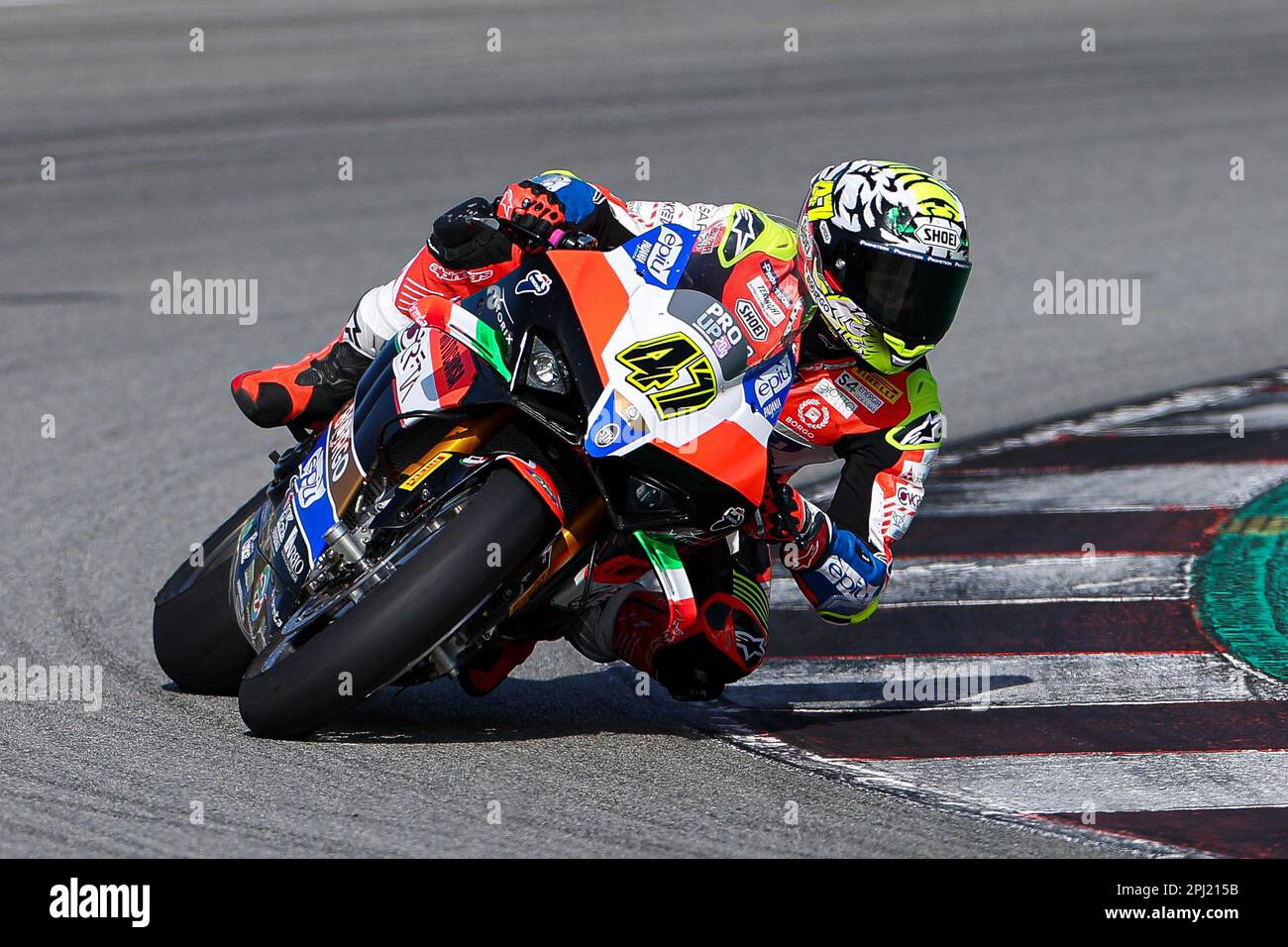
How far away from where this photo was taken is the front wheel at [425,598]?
4.50 meters

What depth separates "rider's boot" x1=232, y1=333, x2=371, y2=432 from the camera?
563 cm

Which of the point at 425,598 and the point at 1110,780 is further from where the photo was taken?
the point at 1110,780

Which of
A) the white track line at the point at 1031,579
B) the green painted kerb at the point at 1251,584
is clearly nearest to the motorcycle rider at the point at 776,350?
the white track line at the point at 1031,579

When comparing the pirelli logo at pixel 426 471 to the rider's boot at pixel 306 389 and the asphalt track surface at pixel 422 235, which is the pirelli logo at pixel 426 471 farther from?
the rider's boot at pixel 306 389

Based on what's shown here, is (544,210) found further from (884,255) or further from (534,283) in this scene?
(884,255)

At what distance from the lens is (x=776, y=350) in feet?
16.0

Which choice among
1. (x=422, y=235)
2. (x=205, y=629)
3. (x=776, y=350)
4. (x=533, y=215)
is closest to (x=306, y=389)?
(x=205, y=629)

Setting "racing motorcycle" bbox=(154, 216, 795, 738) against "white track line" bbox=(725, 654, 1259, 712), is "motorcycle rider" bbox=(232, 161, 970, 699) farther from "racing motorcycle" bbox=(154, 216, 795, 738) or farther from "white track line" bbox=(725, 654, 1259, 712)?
"white track line" bbox=(725, 654, 1259, 712)

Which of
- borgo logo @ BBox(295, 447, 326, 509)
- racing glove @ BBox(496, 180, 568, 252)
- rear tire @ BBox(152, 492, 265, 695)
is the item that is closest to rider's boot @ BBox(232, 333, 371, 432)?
rear tire @ BBox(152, 492, 265, 695)

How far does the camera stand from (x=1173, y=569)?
717 cm

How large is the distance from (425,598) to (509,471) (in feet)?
1.30

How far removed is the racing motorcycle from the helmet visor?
0.86 feet

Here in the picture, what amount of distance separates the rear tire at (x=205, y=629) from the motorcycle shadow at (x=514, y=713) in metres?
0.41
